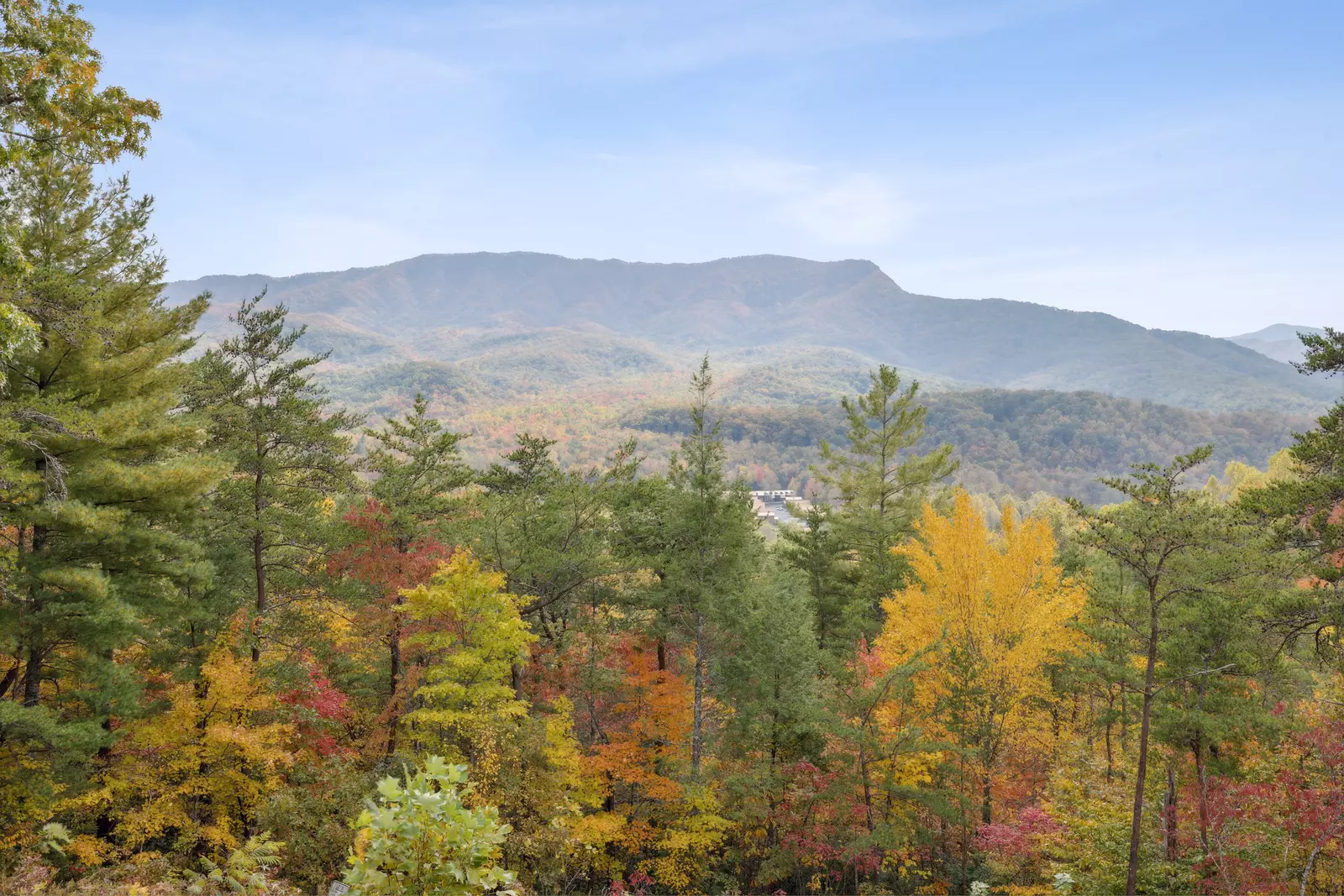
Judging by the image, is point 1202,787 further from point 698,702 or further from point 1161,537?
point 698,702

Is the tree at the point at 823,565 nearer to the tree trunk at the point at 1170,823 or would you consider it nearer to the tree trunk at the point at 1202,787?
the tree trunk at the point at 1170,823

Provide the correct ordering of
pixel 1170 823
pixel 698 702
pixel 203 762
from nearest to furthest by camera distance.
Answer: pixel 1170 823, pixel 203 762, pixel 698 702

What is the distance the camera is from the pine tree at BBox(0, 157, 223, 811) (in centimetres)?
1159

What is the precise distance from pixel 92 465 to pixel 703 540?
509 inches

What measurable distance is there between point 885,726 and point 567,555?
9.28 meters

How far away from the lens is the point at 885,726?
18.4 metres

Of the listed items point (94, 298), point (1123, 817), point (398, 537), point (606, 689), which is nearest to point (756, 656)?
point (606, 689)

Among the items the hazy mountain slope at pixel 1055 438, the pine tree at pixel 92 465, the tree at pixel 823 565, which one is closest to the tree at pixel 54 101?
the pine tree at pixel 92 465

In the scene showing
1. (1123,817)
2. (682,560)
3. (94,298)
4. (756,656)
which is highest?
A: (94,298)

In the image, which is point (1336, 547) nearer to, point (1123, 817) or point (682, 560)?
point (1123, 817)

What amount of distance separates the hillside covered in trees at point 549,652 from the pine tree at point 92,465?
8cm

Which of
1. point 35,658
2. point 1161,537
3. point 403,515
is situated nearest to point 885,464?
point 1161,537

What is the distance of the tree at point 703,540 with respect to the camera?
19094mm

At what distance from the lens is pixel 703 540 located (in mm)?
19219
